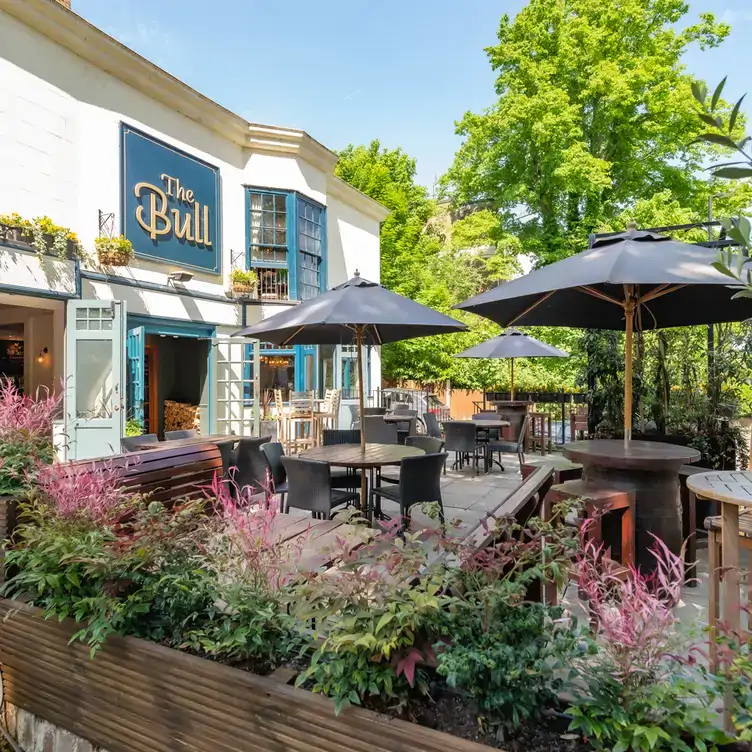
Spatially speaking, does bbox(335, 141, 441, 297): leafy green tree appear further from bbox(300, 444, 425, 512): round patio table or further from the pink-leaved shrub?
the pink-leaved shrub

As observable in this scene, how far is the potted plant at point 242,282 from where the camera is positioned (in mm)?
9383

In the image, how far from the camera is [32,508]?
262 centimetres

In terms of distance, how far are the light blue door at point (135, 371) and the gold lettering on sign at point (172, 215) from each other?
1572 millimetres

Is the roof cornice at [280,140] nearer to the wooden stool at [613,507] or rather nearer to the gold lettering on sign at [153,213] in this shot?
the gold lettering on sign at [153,213]

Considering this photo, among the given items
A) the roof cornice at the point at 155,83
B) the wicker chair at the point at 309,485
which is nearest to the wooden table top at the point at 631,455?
the wicker chair at the point at 309,485

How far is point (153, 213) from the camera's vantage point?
7.94 metres

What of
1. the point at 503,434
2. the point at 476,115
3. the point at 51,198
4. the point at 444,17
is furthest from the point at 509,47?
the point at 51,198

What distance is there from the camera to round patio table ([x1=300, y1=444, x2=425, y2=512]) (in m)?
3.84

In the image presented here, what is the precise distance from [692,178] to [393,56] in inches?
383

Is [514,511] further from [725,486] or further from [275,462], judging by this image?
[275,462]

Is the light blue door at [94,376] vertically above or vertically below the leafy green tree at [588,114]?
below

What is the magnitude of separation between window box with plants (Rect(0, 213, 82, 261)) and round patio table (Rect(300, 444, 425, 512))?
434cm

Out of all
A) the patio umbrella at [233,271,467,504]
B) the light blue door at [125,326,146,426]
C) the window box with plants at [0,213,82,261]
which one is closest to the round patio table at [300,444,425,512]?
the patio umbrella at [233,271,467,504]

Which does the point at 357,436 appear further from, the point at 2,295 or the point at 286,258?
the point at 286,258
